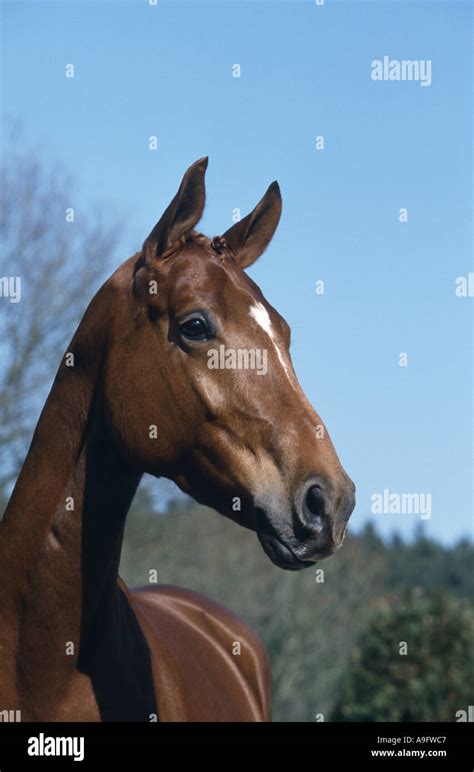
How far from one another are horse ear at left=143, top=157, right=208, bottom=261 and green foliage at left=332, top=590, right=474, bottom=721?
22.8 ft

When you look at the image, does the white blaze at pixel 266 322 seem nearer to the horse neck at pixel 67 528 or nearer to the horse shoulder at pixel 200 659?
the horse neck at pixel 67 528

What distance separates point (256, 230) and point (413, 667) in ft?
22.6

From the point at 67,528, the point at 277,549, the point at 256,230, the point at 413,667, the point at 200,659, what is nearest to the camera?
the point at 277,549

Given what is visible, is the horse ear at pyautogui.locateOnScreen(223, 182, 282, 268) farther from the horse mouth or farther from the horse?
the horse mouth

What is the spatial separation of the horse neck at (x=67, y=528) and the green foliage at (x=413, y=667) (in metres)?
6.67

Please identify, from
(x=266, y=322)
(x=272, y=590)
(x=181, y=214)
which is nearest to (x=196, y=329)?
(x=266, y=322)

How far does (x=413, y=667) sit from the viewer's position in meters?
9.50

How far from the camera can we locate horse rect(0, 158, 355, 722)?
2.98 meters

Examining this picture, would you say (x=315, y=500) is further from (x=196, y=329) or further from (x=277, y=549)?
(x=196, y=329)

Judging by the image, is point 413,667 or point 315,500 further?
point 413,667

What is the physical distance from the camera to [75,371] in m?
3.42

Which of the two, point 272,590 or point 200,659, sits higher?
point 200,659

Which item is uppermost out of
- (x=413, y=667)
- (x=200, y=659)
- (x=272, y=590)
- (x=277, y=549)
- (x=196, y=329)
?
(x=196, y=329)
